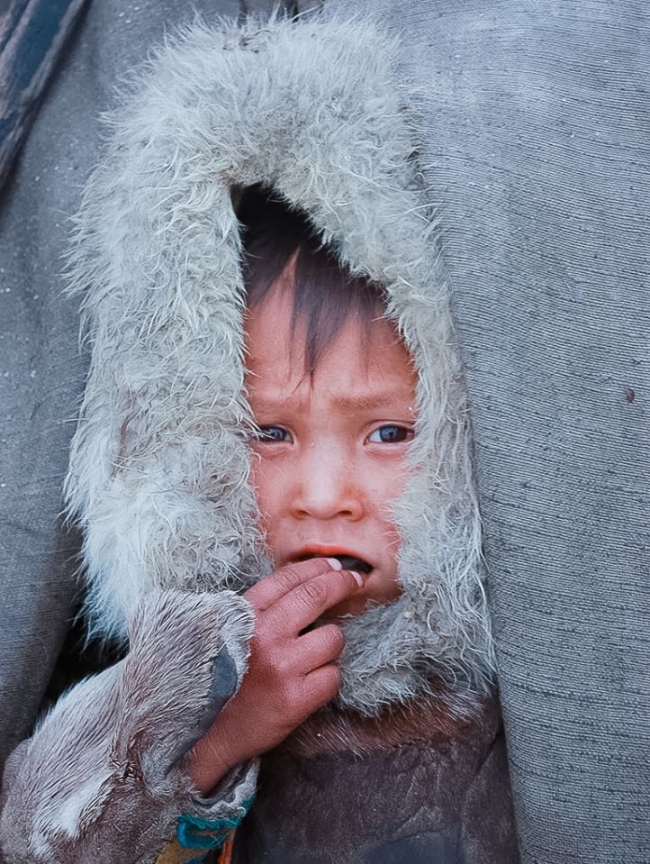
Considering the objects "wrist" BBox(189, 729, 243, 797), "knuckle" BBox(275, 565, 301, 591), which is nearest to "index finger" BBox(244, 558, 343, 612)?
"knuckle" BBox(275, 565, 301, 591)

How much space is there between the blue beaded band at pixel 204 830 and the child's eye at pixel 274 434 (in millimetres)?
426

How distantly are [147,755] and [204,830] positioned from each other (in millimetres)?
142

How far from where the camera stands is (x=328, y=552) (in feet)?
4.29

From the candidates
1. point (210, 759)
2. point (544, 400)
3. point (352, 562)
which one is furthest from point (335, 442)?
point (210, 759)

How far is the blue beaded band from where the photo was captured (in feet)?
3.82

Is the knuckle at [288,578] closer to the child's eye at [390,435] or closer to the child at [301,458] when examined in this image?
the child at [301,458]

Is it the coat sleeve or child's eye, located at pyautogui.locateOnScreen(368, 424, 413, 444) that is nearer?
the coat sleeve

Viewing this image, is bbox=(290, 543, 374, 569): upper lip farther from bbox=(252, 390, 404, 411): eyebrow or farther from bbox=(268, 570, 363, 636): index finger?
bbox=(252, 390, 404, 411): eyebrow

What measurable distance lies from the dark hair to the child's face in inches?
0.6

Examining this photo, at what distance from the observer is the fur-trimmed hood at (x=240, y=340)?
124 cm

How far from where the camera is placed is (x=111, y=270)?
52.7 inches

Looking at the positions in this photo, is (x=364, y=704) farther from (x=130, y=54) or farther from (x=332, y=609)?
(x=130, y=54)

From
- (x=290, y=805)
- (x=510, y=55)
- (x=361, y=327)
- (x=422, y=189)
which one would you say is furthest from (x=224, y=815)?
(x=510, y=55)

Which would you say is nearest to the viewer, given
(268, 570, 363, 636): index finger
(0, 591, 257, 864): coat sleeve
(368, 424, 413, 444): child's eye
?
(0, 591, 257, 864): coat sleeve
